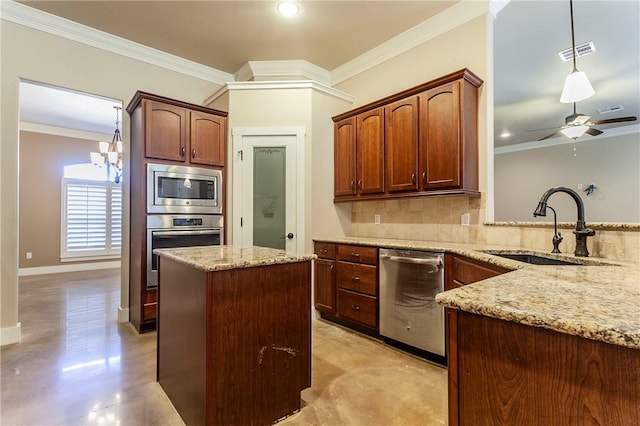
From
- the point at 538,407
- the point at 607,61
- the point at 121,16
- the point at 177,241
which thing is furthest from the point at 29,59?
the point at 607,61

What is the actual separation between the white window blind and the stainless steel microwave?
13.9 feet

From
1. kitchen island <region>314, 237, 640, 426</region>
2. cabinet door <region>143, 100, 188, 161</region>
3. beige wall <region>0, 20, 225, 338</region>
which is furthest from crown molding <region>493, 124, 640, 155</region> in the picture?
kitchen island <region>314, 237, 640, 426</region>

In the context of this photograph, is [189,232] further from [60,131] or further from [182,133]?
[60,131]

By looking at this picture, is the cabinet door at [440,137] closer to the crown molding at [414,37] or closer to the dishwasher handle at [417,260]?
the dishwasher handle at [417,260]

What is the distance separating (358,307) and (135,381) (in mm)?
1894

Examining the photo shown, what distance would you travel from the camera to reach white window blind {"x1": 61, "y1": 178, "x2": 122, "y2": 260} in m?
6.45

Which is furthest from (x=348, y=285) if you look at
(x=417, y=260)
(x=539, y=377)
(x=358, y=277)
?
(x=539, y=377)

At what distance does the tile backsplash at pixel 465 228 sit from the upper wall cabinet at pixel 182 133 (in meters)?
1.86

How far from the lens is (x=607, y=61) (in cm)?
399

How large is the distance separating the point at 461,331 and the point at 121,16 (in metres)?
3.96

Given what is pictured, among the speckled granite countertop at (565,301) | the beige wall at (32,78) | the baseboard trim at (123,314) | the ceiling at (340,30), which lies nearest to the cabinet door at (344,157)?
the ceiling at (340,30)

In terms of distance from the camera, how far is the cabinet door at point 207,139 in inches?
136

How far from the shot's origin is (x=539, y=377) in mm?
713

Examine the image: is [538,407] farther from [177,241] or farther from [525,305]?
[177,241]
